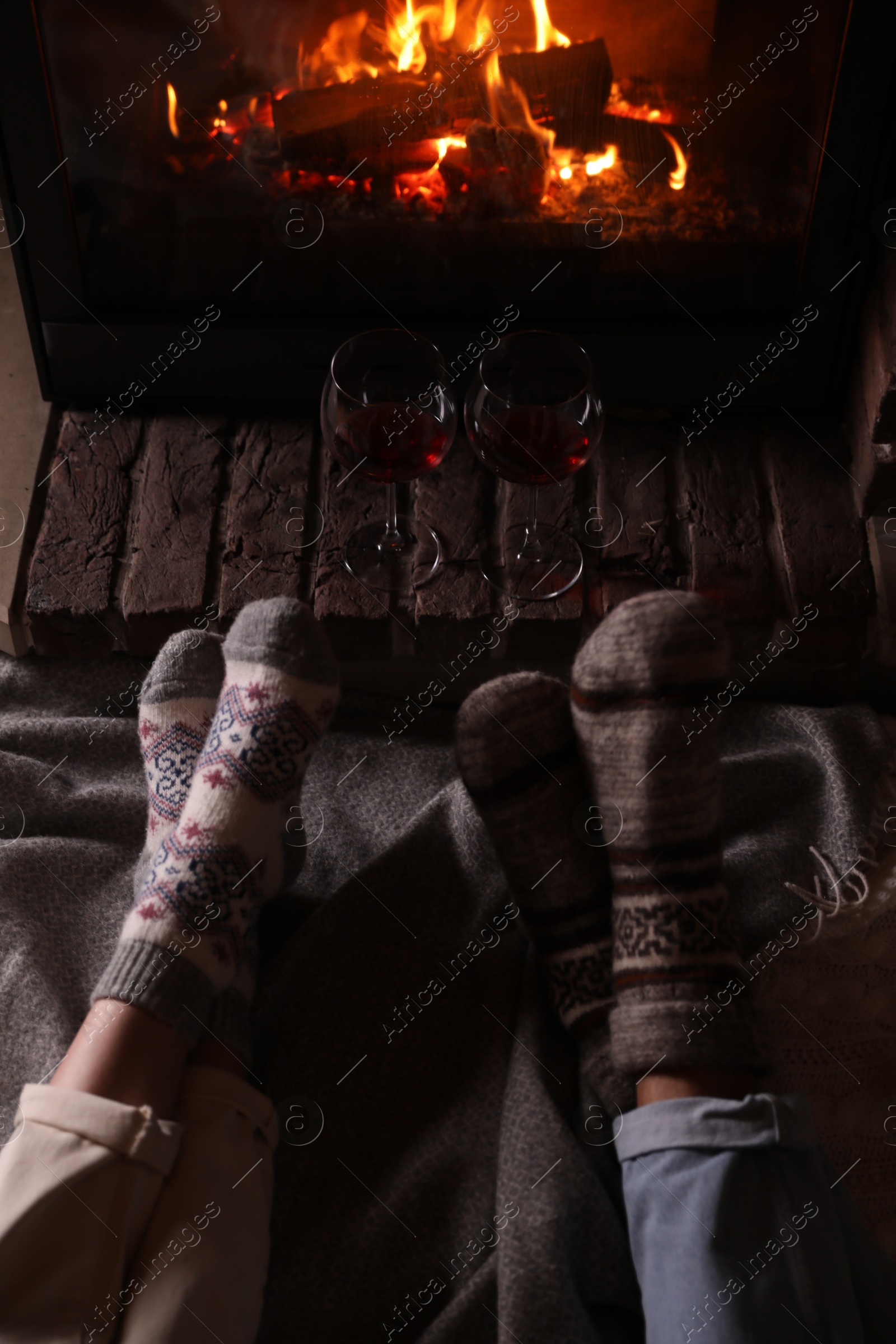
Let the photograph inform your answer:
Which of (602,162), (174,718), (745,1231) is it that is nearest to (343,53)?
(602,162)

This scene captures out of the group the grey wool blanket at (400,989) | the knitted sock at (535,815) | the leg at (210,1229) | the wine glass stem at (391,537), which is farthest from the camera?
the wine glass stem at (391,537)

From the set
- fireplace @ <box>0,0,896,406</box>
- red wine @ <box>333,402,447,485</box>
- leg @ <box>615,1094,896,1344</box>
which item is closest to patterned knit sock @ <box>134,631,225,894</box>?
red wine @ <box>333,402,447,485</box>

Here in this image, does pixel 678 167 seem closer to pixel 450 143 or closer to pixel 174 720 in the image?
pixel 450 143

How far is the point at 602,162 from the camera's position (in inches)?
45.8

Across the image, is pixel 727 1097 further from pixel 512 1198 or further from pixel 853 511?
pixel 853 511

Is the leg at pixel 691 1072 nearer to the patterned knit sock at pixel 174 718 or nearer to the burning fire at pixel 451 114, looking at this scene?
the patterned knit sock at pixel 174 718

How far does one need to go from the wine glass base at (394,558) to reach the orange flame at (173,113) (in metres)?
0.47

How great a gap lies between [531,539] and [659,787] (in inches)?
15.0

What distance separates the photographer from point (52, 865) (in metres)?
1.03

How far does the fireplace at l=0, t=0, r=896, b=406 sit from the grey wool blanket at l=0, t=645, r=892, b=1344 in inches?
16.7

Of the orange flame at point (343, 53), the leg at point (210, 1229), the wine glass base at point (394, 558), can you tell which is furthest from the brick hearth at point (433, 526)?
the leg at point (210, 1229)

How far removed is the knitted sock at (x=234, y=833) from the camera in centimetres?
86

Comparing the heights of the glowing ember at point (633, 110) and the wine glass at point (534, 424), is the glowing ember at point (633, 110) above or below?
above

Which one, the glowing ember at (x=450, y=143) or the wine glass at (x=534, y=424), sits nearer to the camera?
the wine glass at (x=534, y=424)
